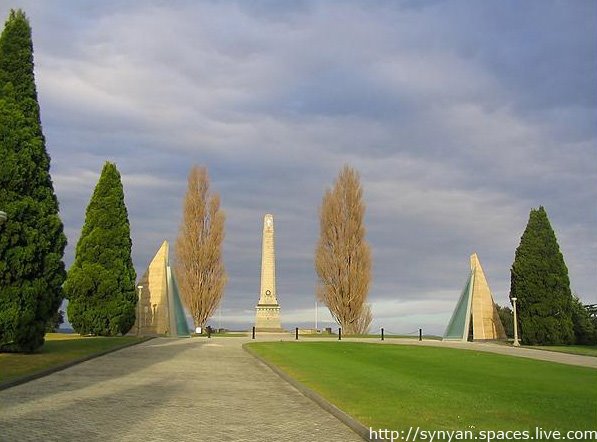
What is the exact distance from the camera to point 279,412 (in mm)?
9836

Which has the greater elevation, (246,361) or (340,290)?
(340,290)

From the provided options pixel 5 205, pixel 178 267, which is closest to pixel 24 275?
pixel 5 205

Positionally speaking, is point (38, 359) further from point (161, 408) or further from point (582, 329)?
point (582, 329)

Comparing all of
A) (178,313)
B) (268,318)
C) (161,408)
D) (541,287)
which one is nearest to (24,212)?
(161,408)

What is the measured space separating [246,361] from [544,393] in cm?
1064

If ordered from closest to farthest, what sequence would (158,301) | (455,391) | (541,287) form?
1. (455,391)
2. (541,287)
3. (158,301)

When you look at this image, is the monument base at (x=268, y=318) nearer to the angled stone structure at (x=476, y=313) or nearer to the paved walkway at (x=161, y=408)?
the angled stone structure at (x=476, y=313)

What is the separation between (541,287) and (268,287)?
20.9 m

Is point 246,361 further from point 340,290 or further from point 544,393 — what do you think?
point 340,290

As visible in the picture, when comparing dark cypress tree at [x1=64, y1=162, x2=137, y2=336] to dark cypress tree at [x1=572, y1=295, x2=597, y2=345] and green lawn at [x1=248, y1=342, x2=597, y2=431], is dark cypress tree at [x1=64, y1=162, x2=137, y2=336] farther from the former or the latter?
dark cypress tree at [x1=572, y1=295, x2=597, y2=345]

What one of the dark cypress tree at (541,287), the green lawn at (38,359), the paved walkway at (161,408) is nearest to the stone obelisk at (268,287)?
the dark cypress tree at (541,287)

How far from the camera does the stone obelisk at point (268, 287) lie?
46.7m

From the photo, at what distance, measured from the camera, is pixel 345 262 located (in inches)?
1767

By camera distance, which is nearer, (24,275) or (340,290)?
(24,275)
